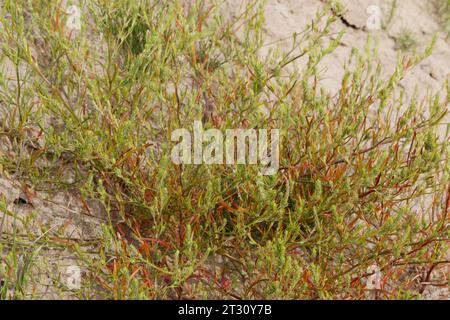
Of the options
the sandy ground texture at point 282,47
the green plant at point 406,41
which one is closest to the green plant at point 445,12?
the sandy ground texture at point 282,47

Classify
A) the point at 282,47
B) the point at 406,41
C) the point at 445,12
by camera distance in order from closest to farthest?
the point at 282,47 → the point at 406,41 → the point at 445,12

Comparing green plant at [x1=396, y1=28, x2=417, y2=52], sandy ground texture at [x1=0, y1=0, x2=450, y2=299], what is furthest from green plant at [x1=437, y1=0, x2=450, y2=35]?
green plant at [x1=396, y1=28, x2=417, y2=52]

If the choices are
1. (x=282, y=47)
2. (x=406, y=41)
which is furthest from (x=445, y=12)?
(x=282, y=47)

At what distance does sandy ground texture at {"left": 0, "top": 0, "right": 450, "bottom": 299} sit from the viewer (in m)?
2.50

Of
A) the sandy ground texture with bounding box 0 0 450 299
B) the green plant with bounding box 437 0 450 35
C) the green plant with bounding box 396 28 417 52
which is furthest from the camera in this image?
the green plant with bounding box 437 0 450 35

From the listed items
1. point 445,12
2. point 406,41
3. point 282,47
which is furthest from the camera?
point 445,12

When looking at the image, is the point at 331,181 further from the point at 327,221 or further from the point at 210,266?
the point at 210,266

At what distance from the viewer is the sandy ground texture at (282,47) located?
8.21 ft

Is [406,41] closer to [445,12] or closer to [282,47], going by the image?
[445,12]

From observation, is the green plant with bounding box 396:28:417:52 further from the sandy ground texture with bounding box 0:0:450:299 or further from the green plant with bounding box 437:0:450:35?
the green plant with bounding box 437:0:450:35

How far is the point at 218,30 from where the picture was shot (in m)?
3.08

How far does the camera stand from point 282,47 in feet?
11.2
